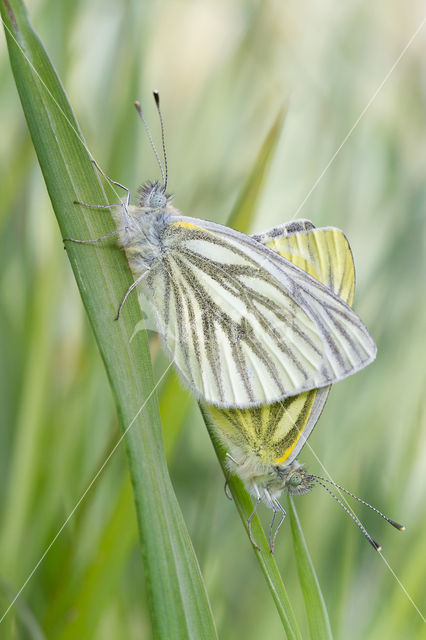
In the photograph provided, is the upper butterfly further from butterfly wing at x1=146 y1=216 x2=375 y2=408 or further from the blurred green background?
the blurred green background

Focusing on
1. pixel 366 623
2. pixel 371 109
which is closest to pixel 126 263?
pixel 366 623

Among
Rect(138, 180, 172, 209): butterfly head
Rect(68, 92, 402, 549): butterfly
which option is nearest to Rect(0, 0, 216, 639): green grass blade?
Rect(68, 92, 402, 549): butterfly

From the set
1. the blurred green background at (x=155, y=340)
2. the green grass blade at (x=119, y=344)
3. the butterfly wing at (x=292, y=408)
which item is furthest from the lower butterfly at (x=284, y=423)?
the green grass blade at (x=119, y=344)

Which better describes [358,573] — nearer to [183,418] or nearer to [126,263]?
[183,418]

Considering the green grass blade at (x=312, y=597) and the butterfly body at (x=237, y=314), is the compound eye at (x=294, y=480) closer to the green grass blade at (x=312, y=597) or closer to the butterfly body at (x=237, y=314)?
the butterfly body at (x=237, y=314)

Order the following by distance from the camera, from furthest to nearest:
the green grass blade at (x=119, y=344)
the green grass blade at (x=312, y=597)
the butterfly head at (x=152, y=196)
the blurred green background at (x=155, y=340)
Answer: the butterfly head at (x=152, y=196), the blurred green background at (x=155, y=340), the green grass blade at (x=312, y=597), the green grass blade at (x=119, y=344)

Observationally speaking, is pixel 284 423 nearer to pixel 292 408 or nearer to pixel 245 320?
pixel 292 408
